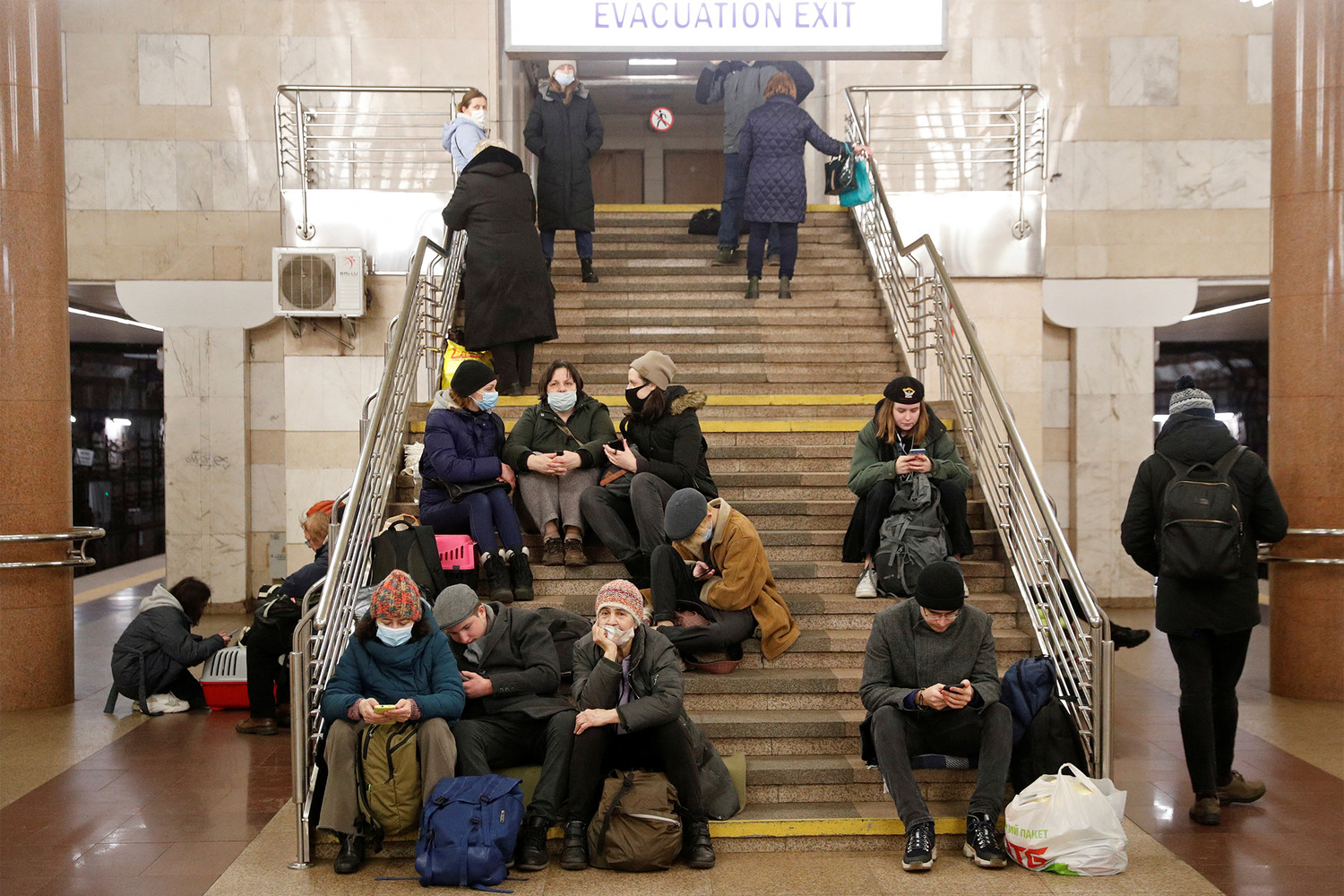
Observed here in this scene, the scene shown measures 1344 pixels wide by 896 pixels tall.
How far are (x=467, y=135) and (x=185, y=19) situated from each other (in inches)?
166

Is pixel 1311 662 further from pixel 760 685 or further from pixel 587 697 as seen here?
pixel 587 697

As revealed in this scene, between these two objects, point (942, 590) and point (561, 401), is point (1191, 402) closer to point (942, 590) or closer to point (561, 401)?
point (942, 590)

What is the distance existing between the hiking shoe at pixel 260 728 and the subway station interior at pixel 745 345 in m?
0.09

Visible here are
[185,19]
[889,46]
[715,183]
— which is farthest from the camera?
[715,183]

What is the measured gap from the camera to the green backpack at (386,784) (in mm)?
4961

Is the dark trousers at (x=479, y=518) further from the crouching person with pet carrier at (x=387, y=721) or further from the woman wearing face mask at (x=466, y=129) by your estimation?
the woman wearing face mask at (x=466, y=129)

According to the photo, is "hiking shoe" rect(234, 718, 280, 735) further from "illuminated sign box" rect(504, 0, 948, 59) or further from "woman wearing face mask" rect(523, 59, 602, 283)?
"woman wearing face mask" rect(523, 59, 602, 283)

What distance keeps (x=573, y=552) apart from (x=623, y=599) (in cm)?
164

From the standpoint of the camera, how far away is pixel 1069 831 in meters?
4.78

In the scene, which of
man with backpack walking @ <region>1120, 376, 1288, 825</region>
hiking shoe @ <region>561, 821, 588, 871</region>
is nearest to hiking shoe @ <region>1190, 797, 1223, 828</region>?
man with backpack walking @ <region>1120, 376, 1288, 825</region>

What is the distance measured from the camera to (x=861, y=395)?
8.67 m

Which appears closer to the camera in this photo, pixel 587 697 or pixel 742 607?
pixel 587 697

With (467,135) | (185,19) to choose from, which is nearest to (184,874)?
(467,135)

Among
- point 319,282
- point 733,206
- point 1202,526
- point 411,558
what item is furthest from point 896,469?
point 319,282
